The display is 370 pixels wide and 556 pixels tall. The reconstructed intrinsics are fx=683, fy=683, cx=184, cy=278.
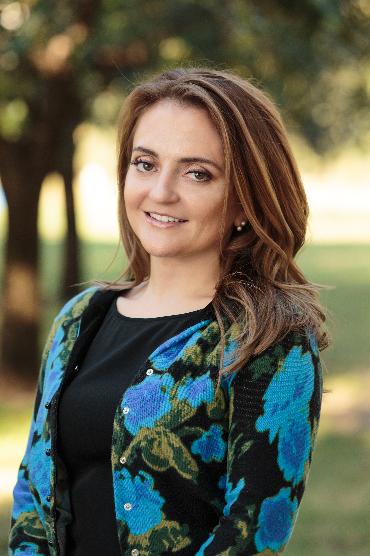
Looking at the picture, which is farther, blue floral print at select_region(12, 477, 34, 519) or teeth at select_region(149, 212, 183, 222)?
blue floral print at select_region(12, 477, 34, 519)

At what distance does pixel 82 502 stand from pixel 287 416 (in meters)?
0.73

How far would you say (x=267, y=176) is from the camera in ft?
6.87

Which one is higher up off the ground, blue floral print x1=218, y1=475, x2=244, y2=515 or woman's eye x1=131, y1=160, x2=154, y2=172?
woman's eye x1=131, y1=160, x2=154, y2=172

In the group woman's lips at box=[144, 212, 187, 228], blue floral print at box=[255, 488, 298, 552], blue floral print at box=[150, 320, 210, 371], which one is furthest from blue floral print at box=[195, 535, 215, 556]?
woman's lips at box=[144, 212, 187, 228]

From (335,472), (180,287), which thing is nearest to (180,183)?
(180,287)

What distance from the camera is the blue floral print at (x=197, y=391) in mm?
1861

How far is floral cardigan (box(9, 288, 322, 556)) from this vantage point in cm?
177

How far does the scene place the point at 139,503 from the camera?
6.20ft

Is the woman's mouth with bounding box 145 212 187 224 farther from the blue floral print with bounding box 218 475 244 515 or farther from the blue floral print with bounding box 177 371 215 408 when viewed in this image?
the blue floral print with bounding box 218 475 244 515

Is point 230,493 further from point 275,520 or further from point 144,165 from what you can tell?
point 144,165

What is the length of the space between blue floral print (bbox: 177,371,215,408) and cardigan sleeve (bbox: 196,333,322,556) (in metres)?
0.06

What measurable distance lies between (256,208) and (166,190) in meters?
0.30

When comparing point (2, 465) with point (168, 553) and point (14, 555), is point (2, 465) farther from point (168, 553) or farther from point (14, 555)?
point (168, 553)

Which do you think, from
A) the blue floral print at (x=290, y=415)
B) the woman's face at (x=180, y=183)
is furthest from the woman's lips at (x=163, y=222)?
the blue floral print at (x=290, y=415)
